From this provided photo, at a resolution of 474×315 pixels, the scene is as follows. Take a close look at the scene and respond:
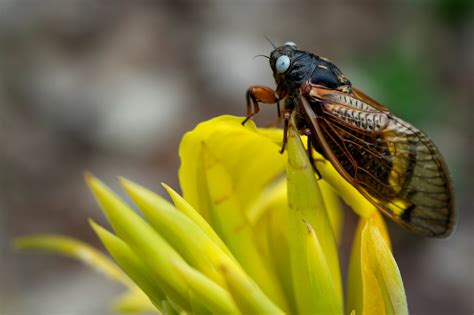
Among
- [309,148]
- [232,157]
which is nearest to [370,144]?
[309,148]

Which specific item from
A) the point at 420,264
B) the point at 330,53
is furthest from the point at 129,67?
the point at 420,264

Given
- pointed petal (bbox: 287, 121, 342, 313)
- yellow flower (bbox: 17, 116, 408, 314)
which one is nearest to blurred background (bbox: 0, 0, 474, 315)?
yellow flower (bbox: 17, 116, 408, 314)

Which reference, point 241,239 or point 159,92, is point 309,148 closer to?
point 241,239

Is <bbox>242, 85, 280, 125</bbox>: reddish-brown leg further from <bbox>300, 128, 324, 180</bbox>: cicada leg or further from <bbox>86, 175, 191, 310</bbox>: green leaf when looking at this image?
<bbox>86, 175, 191, 310</bbox>: green leaf

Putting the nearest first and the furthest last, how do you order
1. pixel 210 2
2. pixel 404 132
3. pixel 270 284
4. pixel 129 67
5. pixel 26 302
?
pixel 270 284 → pixel 404 132 → pixel 26 302 → pixel 129 67 → pixel 210 2

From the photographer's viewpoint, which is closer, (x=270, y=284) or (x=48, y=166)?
(x=270, y=284)

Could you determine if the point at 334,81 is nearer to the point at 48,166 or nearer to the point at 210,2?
the point at 48,166

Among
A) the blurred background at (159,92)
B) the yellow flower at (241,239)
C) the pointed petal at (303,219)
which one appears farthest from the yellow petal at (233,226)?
the blurred background at (159,92)
